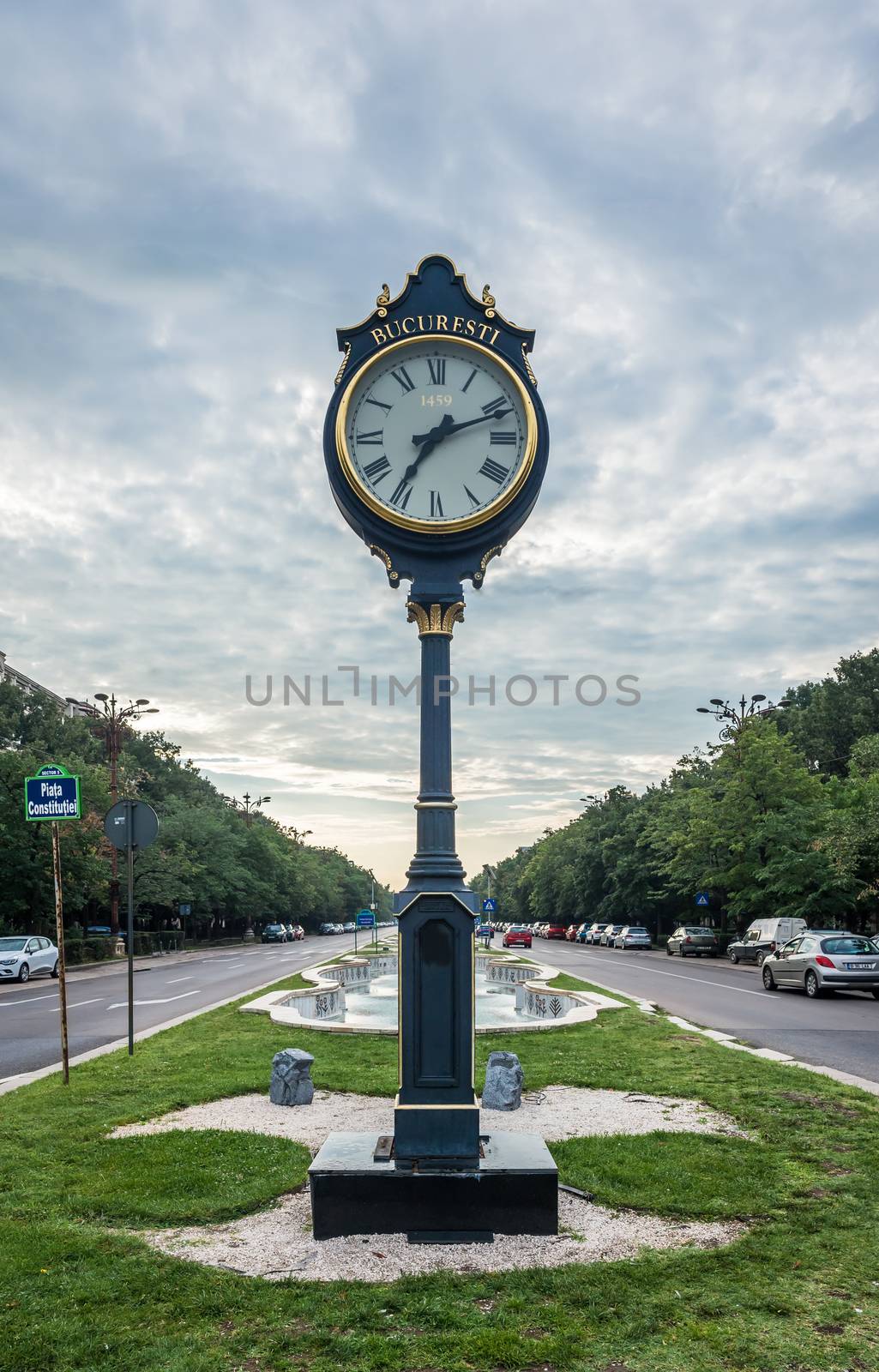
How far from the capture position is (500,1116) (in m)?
8.51

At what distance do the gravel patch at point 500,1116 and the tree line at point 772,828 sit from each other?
914 inches

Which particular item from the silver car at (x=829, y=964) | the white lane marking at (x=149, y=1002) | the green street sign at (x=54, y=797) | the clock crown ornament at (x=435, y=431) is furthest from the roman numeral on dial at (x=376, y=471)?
the silver car at (x=829, y=964)

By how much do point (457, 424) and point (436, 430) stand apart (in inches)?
5.8

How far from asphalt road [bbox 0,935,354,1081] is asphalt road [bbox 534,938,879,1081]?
29.7 ft

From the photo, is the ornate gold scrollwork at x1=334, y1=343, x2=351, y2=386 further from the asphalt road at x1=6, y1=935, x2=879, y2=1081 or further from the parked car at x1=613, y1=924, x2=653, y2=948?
the parked car at x1=613, y1=924, x2=653, y2=948

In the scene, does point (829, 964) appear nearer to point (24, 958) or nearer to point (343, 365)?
point (343, 365)

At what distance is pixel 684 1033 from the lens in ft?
Answer: 46.1

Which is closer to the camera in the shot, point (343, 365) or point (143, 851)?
point (343, 365)

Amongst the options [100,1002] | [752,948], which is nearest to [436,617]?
[100,1002]

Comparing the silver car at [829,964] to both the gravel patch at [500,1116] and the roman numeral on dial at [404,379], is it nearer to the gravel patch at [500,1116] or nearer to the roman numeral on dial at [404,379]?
the gravel patch at [500,1116]

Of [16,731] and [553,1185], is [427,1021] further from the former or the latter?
[16,731]

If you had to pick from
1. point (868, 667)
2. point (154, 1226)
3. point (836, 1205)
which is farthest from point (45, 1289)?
point (868, 667)

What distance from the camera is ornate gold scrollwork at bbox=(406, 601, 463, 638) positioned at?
257 inches

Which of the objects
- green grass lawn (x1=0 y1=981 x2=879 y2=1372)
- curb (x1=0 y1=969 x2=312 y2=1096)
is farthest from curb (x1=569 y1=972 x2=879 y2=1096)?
curb (x1=0 y1=969 x2=312 y2=1096)
